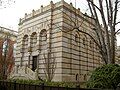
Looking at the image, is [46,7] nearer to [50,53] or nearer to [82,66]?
[50,53]

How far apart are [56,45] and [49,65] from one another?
2.37 metres

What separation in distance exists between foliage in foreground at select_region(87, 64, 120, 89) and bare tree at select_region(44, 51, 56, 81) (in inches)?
472

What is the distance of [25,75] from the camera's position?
21500 mm

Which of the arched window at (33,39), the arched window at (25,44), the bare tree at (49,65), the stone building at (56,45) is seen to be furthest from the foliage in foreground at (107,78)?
the arched window at (25,44)

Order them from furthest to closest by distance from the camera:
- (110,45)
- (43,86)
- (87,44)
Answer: (87,44), (110,45), (43,86)

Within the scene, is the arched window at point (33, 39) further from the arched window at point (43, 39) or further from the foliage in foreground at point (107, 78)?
the foliage in foreground at point (107, 78)

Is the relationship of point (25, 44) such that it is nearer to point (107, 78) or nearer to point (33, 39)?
point (33, 39)

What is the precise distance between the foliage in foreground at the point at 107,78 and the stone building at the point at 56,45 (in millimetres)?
12085

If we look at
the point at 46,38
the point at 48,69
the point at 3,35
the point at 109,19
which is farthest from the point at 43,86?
the point at 3,35

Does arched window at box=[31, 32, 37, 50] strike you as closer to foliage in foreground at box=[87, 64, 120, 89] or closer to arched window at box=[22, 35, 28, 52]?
arched window at box=[22, 35, 28, 52]

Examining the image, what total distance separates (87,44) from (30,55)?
25.6 feet

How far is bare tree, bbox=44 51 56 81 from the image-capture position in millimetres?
19519

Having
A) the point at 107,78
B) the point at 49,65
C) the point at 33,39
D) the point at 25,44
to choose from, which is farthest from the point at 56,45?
the point at 107,78

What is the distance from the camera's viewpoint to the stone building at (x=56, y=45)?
809 inches
